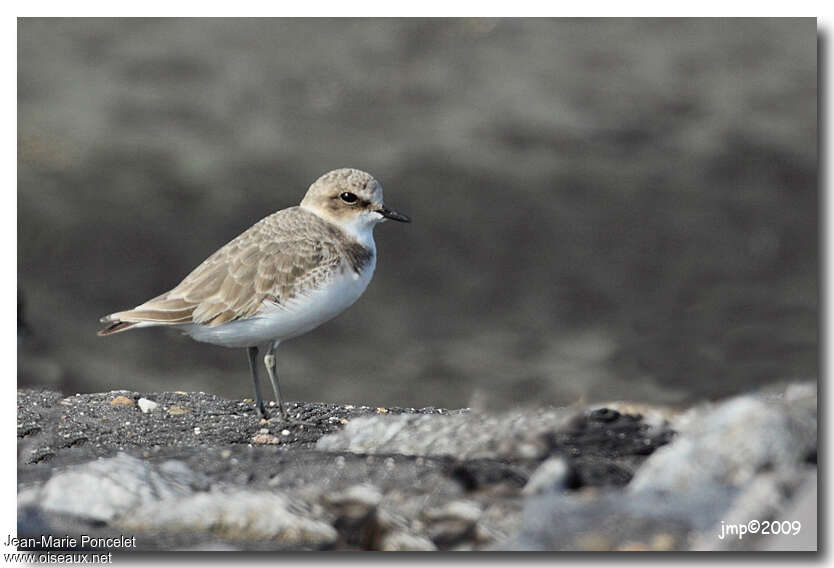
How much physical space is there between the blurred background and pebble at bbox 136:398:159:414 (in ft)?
1.90

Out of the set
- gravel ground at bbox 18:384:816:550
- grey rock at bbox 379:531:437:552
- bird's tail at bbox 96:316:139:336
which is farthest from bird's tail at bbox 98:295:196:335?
grey rock at bbox 379:531:437:552

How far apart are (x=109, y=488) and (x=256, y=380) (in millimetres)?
1398

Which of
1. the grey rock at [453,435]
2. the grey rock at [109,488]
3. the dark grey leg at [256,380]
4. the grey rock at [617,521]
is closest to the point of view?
the grey rock at [617,521]

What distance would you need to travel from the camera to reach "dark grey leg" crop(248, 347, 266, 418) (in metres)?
5.39

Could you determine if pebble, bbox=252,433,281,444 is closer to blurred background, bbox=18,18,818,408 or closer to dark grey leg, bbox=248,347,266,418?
dark grey leg, bbox=248,347,266,418

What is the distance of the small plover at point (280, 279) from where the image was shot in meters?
5.12

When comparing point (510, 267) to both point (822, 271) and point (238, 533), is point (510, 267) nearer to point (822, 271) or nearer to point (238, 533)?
point (822, 271)

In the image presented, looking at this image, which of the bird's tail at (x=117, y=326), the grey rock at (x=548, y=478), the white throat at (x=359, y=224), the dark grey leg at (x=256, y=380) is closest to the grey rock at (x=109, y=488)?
the bird's tail at (x=117, y=326)

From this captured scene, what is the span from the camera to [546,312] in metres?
7.44

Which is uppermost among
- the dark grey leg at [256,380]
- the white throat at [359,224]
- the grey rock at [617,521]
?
the white throat at [359,224]

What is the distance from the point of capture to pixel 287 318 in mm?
5109

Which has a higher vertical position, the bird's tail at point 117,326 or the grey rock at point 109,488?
the bird's tail at point 117,326

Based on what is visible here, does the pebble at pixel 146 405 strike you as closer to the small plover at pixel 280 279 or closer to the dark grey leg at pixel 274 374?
the small plover at pixel 280 279

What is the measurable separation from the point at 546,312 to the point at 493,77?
1660mm
